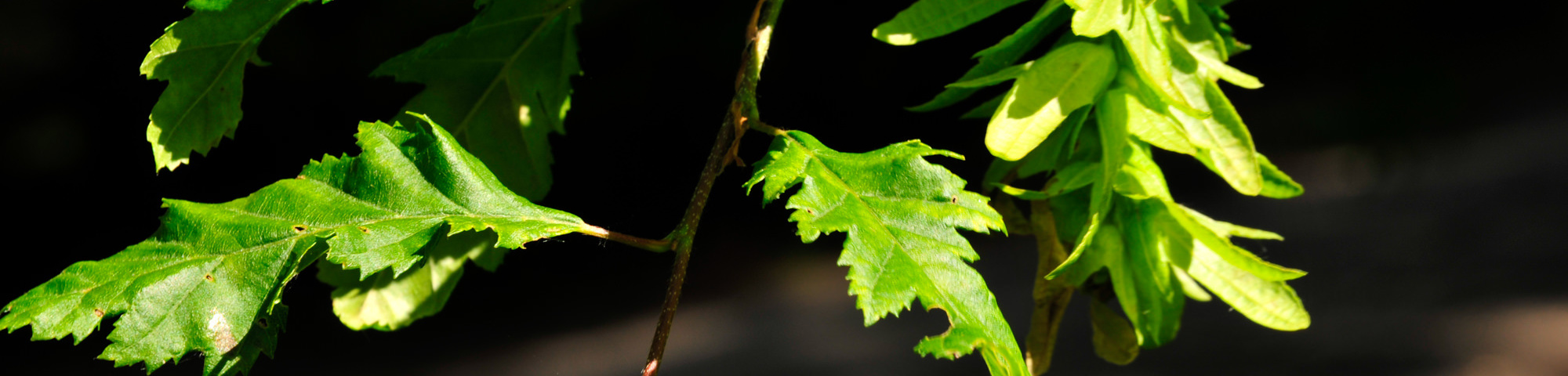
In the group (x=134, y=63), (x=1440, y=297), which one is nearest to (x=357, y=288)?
(x=134, y=63)

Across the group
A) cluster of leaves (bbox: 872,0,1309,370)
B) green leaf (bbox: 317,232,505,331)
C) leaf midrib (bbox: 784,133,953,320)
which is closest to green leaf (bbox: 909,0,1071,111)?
cluster of leaves (bbox: 872,0,1309,370)

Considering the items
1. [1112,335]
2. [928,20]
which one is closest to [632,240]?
[928,20]

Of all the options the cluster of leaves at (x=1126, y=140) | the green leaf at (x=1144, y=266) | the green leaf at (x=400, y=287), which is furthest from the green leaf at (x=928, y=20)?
the green leaf at (x=400, y=287)

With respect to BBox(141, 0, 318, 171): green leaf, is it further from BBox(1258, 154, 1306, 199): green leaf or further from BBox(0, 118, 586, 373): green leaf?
BBox(1258, 154, 1306, 199): green leaf

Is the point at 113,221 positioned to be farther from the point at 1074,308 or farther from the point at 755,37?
the point at 1074,308

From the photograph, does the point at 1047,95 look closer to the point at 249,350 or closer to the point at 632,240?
the point at 632,240

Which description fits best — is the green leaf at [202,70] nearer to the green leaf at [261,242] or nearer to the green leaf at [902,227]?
the green leaf at [261,242]
